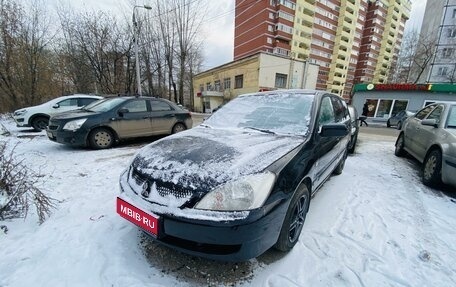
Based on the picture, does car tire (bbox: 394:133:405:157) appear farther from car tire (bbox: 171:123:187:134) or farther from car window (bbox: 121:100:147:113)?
car window (bbox: 121:100:147:113)

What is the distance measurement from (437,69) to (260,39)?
2848 centimetres

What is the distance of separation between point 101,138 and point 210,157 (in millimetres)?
5099

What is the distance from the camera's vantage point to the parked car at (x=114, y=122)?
540cm

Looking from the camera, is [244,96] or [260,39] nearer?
[244,96]

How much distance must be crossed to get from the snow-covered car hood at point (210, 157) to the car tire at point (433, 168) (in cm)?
308

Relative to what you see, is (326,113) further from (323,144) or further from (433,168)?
(433,168)

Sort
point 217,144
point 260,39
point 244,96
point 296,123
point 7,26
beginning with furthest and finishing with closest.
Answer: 1. point 260,39
2. point 7,26
3. point 244,96
4. point 296,123
5. point 217,144

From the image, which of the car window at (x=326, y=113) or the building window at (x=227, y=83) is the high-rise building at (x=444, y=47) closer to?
the building window at (x=227, y=83)

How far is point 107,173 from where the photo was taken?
161 inches

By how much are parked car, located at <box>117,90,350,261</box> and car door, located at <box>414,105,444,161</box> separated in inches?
123

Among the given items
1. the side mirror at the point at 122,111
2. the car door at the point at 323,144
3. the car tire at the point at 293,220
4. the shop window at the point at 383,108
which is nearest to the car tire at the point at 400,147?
the car door at the point at 323,144

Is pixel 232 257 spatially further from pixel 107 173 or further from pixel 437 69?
pixel 437 69

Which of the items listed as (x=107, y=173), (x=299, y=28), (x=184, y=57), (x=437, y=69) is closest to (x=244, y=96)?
(x=107, y=173)

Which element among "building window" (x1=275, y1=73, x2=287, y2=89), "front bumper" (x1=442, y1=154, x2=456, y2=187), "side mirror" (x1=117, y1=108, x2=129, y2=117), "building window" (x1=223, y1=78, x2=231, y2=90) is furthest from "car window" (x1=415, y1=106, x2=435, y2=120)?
"building window" (x1=223, y1=78, x2=231, y2=90)
